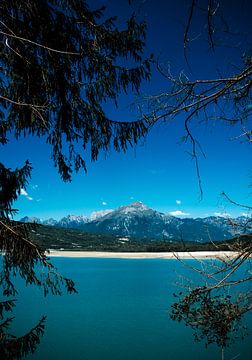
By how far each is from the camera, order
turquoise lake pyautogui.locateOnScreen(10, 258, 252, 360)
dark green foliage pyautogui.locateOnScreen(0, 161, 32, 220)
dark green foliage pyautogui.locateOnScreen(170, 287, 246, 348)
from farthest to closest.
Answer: turquoise lake pyautogui.locateOnScreen(10, 258, 252, 360) < dark green foliage pyautogui.locateOnScreen(0, 161, 32, 220) < dark green foliage pyautogui.locateOnScreen(170, 287, 246, 348)

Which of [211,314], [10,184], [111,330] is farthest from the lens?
[111,330]

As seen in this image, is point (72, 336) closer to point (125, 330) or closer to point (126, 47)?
point (125, 330)

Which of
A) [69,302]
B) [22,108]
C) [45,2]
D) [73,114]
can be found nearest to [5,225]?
[22,108]

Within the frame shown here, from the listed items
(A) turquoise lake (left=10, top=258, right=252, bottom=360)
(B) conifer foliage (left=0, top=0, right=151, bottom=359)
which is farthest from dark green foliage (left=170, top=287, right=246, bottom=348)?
(A) turquoise lake (left=10, top=258, right=252, bottom=360)

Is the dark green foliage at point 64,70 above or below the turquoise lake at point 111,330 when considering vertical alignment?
above

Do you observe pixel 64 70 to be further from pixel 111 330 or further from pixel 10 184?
pixel 111 330

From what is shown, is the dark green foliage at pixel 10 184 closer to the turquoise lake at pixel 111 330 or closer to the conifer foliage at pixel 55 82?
the conifer foliage at pixel 55 82

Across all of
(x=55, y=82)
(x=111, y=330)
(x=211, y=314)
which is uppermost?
(x=55, y=82)

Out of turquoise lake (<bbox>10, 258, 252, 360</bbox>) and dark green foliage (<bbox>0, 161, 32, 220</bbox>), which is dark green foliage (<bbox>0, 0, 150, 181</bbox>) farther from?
turquoise lake (<bbox>10, 258, 252, 360</bbox>)

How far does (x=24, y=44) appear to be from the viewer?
3.28 meters

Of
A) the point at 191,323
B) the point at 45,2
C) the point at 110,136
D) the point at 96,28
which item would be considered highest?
the point at 45,2

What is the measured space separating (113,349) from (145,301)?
1303 cm

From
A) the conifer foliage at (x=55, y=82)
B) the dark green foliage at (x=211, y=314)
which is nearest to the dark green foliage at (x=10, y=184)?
the conifer foliage at (x=55, y=82)

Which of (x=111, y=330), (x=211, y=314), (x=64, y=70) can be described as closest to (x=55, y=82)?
(x=64, y=70)
